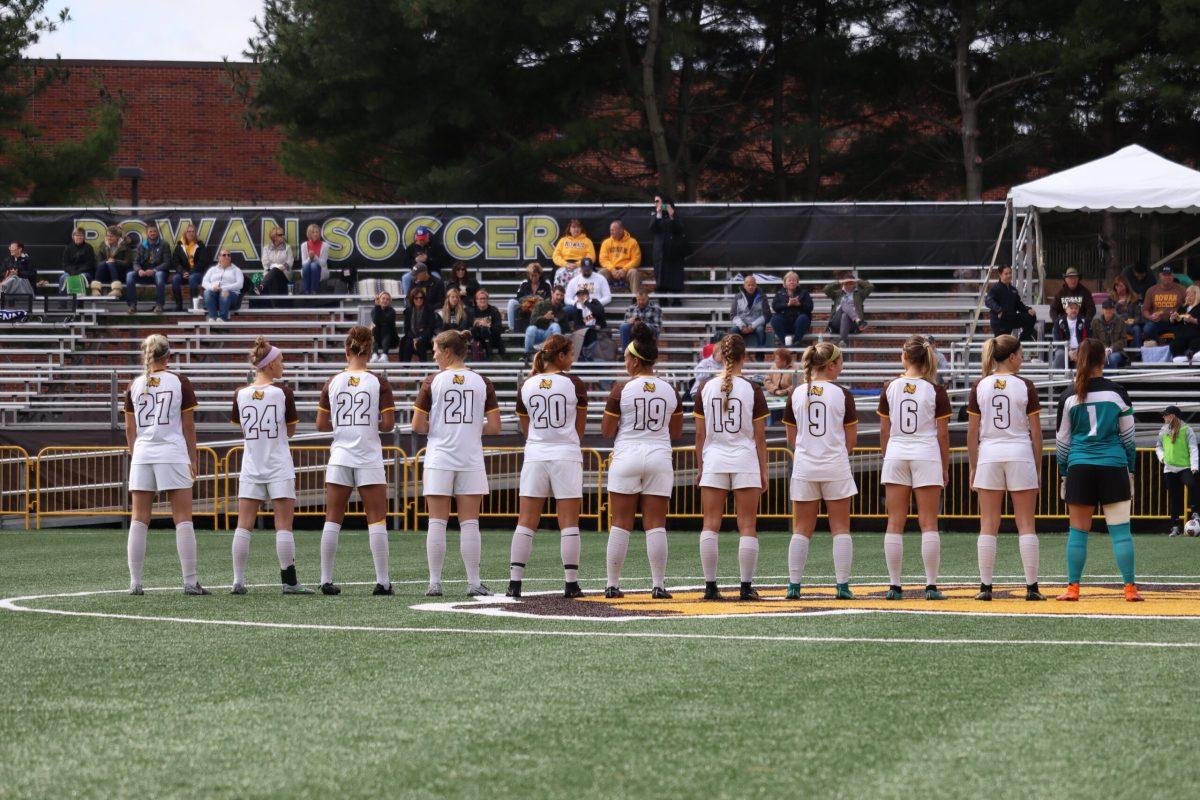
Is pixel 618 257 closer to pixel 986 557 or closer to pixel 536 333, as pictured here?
pixel 536 333

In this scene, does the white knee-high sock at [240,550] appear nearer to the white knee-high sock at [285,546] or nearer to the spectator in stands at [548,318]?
the white knee-high sock at [285,546]

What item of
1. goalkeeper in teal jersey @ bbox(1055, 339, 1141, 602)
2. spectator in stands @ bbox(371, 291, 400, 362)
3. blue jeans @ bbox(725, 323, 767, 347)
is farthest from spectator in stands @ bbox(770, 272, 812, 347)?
goalkeeper in teal jersey @ bbox(1055, 339, 1141, 602)

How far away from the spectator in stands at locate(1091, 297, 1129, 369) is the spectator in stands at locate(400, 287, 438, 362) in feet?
33.4

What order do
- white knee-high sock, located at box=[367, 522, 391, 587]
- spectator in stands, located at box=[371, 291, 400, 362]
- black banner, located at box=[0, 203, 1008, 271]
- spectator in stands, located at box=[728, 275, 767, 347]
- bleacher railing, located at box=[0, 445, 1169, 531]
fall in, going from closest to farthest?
1. white knee-high sock, located at box=[367, 522, 391, 587]
2. bleacher railing, located at box=[0, 445, 1169, 531]
3. spectator in stands, located at box=[728, 275, 767, 347]
4. spectator in stands, located at box=[371, 291, 400, 362]
5. black banner, located at box=[0, 203, 1008, 271]

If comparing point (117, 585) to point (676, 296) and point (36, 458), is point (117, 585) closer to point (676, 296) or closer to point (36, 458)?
point (36, 458)

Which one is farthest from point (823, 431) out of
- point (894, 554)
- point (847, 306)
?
point (847, 306)

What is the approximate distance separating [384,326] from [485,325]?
1703mm

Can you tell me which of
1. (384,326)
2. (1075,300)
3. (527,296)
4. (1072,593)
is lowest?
(1072,593)

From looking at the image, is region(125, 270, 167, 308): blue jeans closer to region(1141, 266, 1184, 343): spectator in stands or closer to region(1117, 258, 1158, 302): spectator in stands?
region(1117, 258, 1158, 302): spectator in stands

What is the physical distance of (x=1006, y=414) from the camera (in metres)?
10.9

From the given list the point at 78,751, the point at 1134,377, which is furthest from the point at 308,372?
the point at 78,751

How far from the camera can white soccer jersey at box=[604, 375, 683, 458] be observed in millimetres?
11055

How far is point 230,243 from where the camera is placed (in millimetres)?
30469

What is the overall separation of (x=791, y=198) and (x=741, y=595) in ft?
86.3
